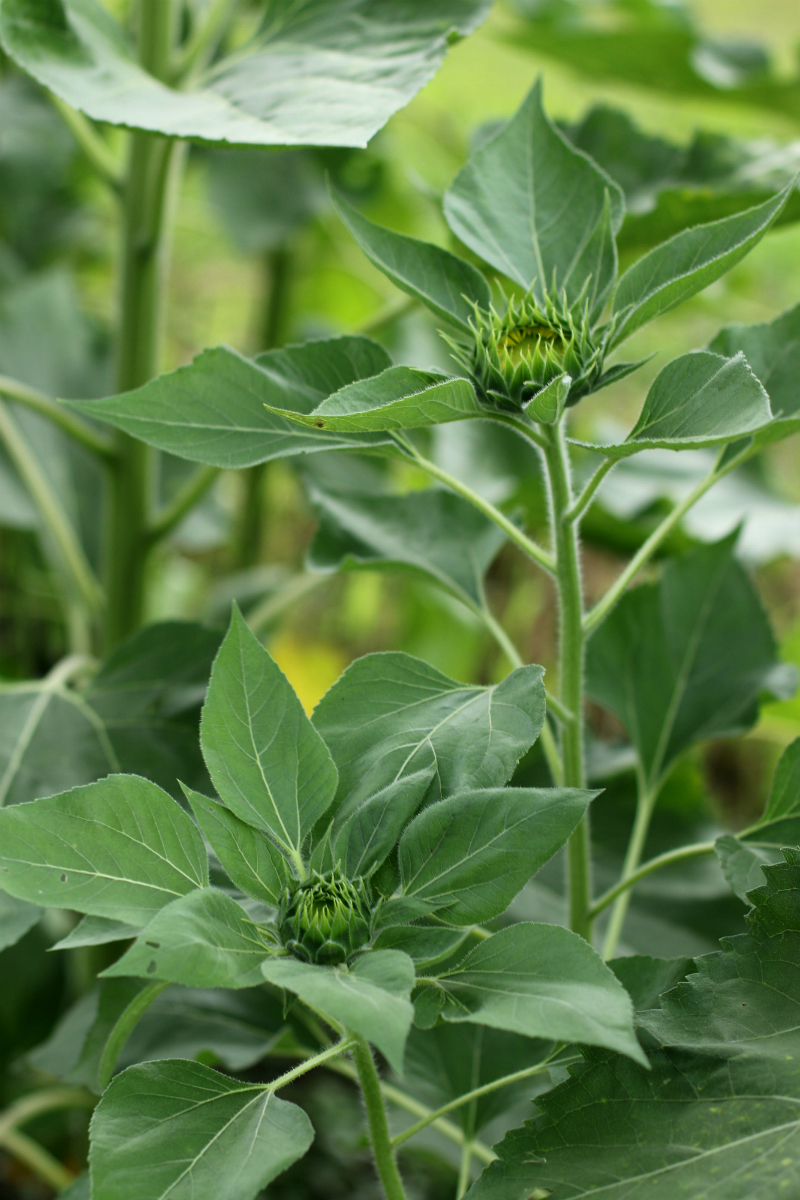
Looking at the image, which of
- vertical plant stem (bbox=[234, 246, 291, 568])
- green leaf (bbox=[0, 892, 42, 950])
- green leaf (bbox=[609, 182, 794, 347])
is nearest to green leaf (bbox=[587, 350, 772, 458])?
green leaf (bbox=[609, 182, 794, 347])

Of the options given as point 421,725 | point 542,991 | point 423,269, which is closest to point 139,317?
point 423,269

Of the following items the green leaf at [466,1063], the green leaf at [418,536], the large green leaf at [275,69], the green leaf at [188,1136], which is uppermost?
the large green leaf at [275,69]

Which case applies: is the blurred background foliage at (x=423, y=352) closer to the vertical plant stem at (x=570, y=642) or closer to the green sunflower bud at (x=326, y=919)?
the vertical plant stem at (x=570, y=642)

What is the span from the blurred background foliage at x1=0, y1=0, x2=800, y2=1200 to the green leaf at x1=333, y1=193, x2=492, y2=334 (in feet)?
0.27

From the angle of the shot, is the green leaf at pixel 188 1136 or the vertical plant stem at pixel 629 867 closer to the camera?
the green leaf at pixel 188 1136

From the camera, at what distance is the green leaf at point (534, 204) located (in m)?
0.42

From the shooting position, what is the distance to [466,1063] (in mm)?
472

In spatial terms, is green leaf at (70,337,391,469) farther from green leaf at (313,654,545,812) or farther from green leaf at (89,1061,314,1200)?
green leaf at (89,1061,314,1200)

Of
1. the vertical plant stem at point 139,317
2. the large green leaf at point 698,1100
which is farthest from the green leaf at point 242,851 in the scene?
the vertical plant stem at point 139,317

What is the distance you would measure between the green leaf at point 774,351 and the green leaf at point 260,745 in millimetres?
240

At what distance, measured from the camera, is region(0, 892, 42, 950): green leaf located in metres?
0.39

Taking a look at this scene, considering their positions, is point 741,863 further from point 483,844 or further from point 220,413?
point 220,413

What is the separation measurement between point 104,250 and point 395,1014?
4.00ft

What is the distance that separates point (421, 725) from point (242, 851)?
75 mm
